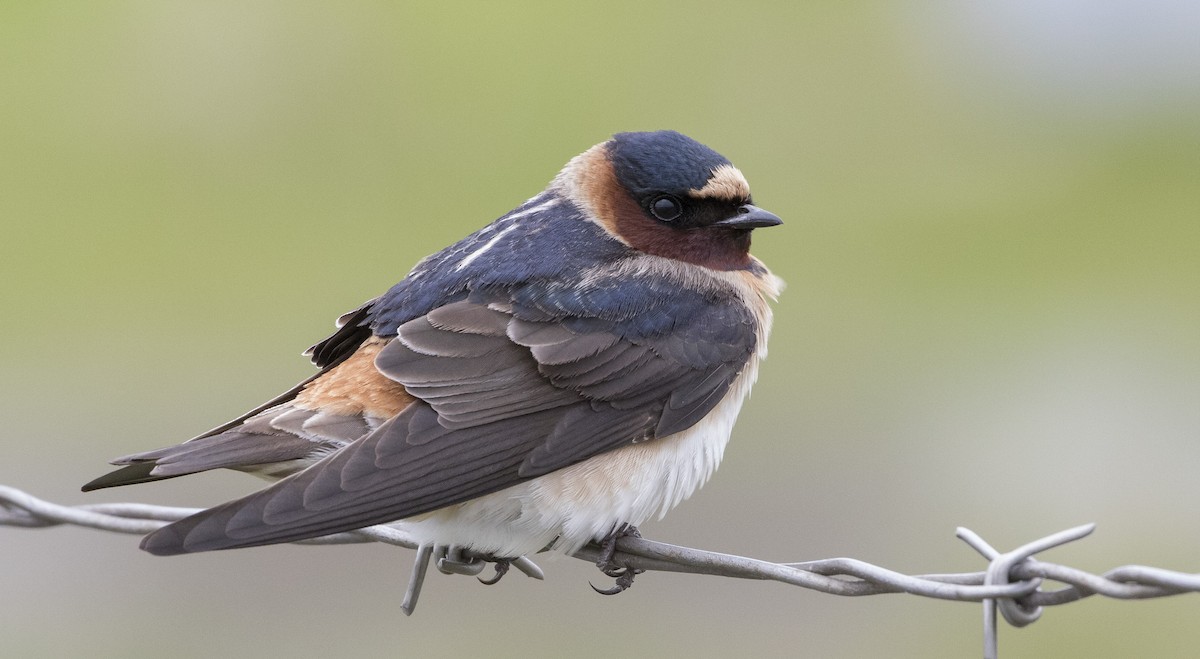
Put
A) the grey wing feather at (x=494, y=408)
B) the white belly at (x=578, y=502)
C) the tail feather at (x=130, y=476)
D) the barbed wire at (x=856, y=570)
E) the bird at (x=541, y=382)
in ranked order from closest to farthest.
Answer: the barbed wire at (x=856, y=570) → the tail feather at (x=130, y=476) → the grey wing feather at (x=494, y=408) → the bird at (x=541, y=382) → the white belly at (x=578, y=502)

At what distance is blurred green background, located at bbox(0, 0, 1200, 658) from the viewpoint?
5703 mm

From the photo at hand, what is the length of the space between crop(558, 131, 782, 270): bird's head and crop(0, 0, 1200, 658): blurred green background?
209 cm

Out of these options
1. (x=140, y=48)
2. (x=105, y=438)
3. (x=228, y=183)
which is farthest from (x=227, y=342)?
(x=140, y=48)

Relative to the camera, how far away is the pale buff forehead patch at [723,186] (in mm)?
3713

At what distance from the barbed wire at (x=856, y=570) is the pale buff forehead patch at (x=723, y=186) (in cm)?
88

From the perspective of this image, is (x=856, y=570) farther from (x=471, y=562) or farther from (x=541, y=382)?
(x=471, y=562)

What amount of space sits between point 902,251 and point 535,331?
6.84 metres

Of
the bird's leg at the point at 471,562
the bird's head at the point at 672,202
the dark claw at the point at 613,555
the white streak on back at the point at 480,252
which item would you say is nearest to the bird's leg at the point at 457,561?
the bird's leg at the point at 471,562

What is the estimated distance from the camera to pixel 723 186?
3.72 m

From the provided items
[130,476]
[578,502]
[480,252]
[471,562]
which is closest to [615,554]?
[578,502]

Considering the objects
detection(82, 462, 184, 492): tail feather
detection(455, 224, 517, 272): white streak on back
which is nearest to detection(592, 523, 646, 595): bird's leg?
detection(455, 224, 517, 272): white streak on back

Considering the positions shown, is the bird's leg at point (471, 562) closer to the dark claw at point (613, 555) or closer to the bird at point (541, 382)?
the bird at point (541, 382)

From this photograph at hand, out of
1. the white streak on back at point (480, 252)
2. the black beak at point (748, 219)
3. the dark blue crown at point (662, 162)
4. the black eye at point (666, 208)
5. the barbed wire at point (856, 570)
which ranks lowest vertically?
the barbed wire at point (856, 570)

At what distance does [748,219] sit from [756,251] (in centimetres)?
527
